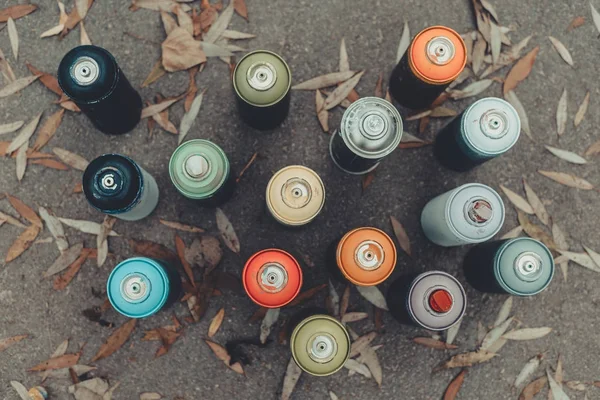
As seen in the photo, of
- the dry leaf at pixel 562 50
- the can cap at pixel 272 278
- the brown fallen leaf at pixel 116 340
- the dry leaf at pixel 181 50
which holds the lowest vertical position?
the brown fallen leaf at pixel 116 340

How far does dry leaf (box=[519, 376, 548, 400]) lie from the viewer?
124 cm

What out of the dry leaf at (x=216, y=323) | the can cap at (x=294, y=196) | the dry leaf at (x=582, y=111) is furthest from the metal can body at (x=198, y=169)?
the dry leaf at (x=582, y=111)

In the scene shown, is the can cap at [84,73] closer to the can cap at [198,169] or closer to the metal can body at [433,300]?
the can cap at [198,169]

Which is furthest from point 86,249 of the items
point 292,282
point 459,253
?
point 459,253

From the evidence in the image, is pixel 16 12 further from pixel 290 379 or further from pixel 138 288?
pixel 290 379

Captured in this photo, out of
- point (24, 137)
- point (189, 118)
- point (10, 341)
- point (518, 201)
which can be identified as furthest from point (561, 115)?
point (10, 341)

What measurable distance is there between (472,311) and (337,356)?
44 centimetres

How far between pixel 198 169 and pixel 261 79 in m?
0.24

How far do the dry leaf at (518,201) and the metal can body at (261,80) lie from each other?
0.67 metres

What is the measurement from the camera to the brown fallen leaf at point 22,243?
1.23 metres

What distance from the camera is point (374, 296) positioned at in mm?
1224

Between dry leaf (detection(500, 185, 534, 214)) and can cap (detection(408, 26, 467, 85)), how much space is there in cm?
40

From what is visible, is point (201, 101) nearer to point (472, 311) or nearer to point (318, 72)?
point (318, 72)

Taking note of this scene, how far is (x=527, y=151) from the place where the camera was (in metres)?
1.28
